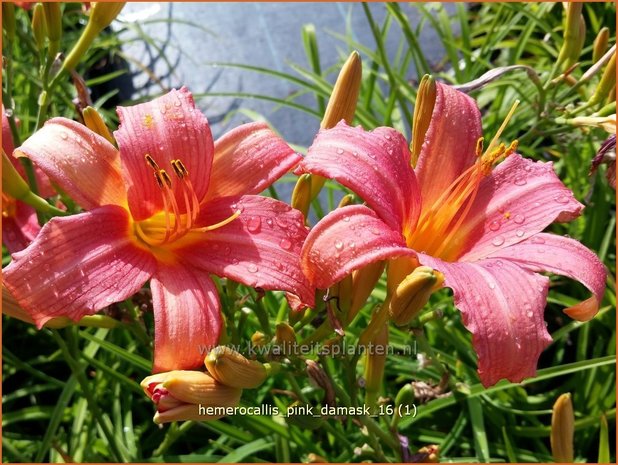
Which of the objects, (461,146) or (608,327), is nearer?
(461,146)

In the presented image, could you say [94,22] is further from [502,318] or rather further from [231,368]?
[502,318]

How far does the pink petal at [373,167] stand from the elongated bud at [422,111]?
90 millimetres

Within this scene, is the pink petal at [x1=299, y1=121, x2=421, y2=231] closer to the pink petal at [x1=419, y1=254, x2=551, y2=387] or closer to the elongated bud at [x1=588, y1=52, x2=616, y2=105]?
the pink petal at [x1=419, y1=254, x2=551, y2=387]

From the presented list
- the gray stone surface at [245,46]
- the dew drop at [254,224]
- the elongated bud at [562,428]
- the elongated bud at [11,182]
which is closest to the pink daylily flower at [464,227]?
the dew drop at [254,224]

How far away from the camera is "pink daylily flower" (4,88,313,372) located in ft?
2.69

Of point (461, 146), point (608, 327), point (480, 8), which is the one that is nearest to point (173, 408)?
point (461, 146)

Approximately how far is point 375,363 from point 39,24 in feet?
2.63

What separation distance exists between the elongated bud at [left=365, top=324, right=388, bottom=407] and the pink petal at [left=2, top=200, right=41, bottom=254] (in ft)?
1.85

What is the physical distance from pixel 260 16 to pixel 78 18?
81 centimetres

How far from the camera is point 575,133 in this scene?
6.81 ft

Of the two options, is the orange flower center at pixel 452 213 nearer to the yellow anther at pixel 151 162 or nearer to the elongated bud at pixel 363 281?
the elongated bud at pixel 363 281

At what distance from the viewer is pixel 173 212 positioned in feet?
3.13

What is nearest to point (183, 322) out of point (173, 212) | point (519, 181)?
point (173, 212)

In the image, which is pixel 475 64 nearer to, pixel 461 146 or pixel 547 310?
pixel 547 310
